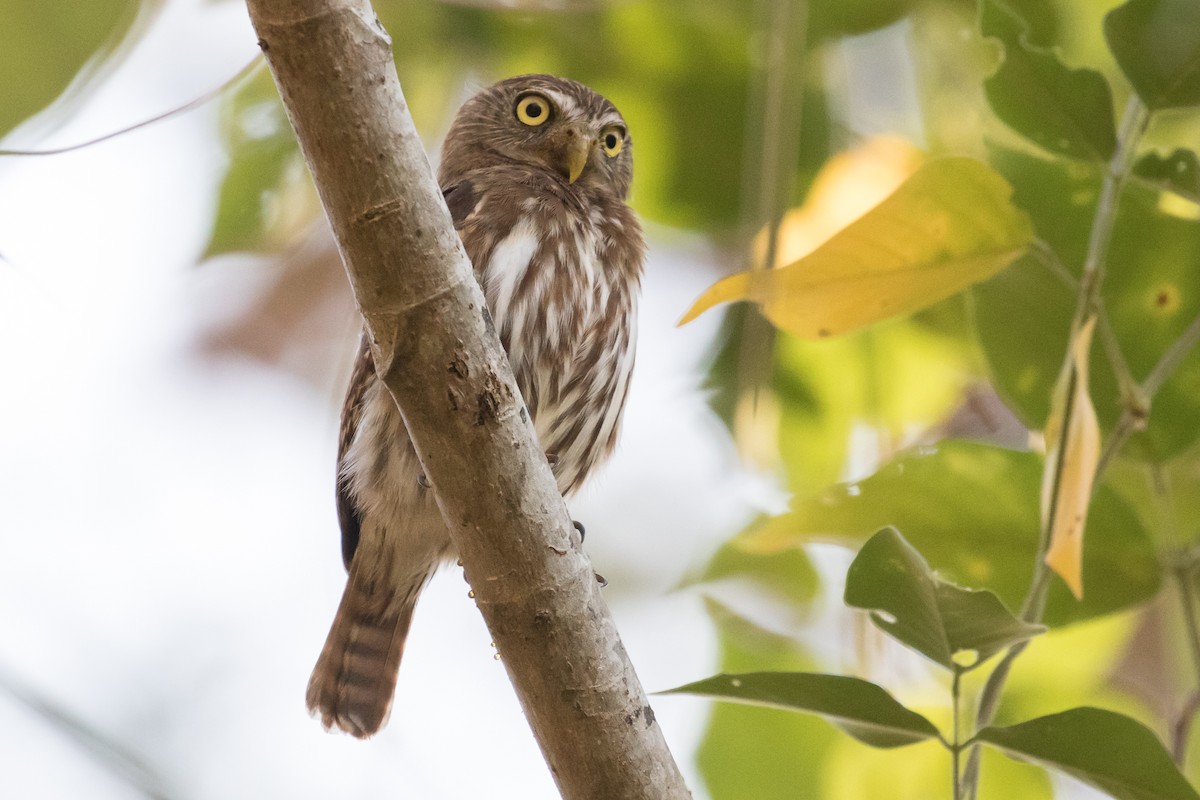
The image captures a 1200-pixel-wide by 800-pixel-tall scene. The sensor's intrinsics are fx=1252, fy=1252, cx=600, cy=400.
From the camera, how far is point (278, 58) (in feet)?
5.04

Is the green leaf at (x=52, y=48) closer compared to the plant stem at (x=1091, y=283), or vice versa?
the plant stem at (x=1091, y=283)

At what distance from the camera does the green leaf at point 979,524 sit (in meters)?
2.20

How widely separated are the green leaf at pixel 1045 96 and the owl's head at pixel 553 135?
1.57m

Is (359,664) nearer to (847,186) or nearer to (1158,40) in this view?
(847,186)

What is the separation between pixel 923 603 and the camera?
1640 mm

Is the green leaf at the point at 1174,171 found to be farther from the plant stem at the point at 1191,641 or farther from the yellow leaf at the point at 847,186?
the yellow leaf at the point at 847,186

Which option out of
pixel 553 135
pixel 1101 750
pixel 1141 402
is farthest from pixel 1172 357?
pixel 553 135

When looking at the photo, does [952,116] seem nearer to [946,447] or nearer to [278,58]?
[946,447]

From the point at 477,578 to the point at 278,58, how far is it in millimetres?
787

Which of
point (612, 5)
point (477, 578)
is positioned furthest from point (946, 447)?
point (612, 5)

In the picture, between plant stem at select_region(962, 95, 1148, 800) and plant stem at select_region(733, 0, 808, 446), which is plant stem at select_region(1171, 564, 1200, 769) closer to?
plant stem at select_region(962, 95, 1148, 800)

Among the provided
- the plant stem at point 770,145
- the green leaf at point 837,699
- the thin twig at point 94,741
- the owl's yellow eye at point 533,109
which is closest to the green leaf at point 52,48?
the thin twig at point 94,741

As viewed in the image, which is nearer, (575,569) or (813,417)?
(575,569)

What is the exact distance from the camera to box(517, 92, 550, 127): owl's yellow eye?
364 cm
